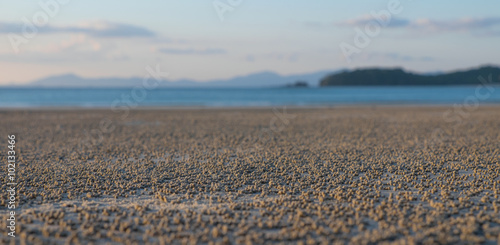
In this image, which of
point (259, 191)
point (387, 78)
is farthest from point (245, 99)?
point (387, 78)

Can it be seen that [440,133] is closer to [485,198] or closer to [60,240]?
[485,198]

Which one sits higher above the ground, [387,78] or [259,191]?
[387,78]

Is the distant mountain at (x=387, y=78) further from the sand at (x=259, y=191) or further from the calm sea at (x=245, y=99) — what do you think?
the sand at (x=259, y=191)

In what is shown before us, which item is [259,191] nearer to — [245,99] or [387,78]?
[245,99]

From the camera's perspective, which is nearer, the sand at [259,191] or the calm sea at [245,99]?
the sand at [259,191]

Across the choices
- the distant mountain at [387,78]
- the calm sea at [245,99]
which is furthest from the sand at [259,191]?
the distant mountain at [387,78]

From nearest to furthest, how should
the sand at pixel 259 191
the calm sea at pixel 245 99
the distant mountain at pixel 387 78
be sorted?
1. the sand at pixel 259 191
2. the calm sea at pixel 245 99
3. the distant mountain at pixel 387 78

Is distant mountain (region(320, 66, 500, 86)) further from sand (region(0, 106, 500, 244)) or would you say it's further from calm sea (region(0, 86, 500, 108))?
sand (region(0, 106, 500, 244))

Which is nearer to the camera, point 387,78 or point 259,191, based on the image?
point 259,191

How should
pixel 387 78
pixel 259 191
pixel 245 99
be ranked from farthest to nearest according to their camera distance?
→ pixel 387 78 < pixel 245 99 < pixel 259 191
